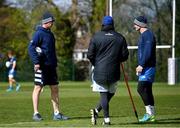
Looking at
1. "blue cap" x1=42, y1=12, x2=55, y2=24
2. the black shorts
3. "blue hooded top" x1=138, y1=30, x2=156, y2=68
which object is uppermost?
"blue cap" x1=42, y1=12, x2=55, y2=24

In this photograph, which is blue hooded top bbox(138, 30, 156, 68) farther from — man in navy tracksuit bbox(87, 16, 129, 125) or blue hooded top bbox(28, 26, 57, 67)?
blue hooded top bbox(28, 26, 57, 67)

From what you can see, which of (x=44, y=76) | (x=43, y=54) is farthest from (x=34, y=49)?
(x=44, y=76)

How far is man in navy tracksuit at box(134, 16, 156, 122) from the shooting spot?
505 inches

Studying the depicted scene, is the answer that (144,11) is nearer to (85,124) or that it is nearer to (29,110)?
(29,110)

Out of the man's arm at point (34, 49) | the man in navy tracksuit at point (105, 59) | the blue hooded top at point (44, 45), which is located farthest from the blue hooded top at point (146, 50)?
the man's arm at point (34, 49)

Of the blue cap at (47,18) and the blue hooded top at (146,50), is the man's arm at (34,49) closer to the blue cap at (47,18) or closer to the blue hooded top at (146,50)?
the blue cap at (47,18)

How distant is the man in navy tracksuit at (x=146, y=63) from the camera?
12828mm

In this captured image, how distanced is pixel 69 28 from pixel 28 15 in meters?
4.37

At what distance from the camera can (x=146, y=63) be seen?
507 inches

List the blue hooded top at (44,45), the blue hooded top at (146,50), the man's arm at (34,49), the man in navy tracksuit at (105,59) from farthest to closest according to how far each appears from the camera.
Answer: the blue hooded top at (44,45) < the man's arm at (34,49) < the blue hooded top at (146,50) < the man in navy tracksuit at (105,59)

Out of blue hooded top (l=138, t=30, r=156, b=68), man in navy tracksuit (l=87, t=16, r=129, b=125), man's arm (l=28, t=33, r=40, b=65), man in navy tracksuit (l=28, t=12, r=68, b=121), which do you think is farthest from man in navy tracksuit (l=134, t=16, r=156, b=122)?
man's arm (l=28, t=33, r=40, b=65)

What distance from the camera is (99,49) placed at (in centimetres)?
1202

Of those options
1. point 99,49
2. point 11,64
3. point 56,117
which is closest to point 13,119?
point 56,117

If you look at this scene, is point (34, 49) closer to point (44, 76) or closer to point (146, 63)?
point (44, 76)
